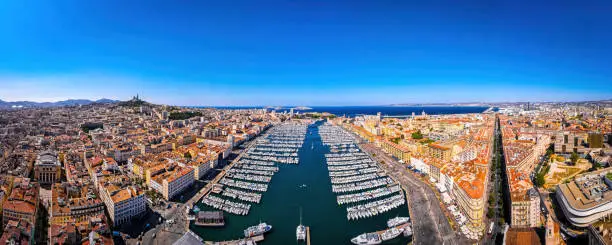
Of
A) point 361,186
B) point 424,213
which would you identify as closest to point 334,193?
point 361,186

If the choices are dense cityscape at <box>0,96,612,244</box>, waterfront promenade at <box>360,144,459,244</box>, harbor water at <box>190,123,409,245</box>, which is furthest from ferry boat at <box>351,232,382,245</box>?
waterfront promenade at <box>360,144,459,244</box>

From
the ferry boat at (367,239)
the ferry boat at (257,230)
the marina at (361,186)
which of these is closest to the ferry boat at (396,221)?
the marina at (361,186)

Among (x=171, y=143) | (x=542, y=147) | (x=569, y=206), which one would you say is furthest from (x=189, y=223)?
(x=542, y=147)

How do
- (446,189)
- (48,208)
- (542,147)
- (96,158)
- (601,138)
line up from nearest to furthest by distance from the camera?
(48,208) < (446,189) < (96,158) < (601,138) < (542,147)

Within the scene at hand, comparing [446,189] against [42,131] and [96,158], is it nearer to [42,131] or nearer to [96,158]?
[96,158]

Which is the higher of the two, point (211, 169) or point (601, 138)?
point (601, 138)

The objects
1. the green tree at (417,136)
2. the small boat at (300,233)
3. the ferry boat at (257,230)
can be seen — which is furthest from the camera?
the green tree at (417,136)

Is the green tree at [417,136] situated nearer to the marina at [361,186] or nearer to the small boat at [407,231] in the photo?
the marina at [361,186]

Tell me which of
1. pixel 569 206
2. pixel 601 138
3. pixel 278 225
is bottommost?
pixel 278 225
